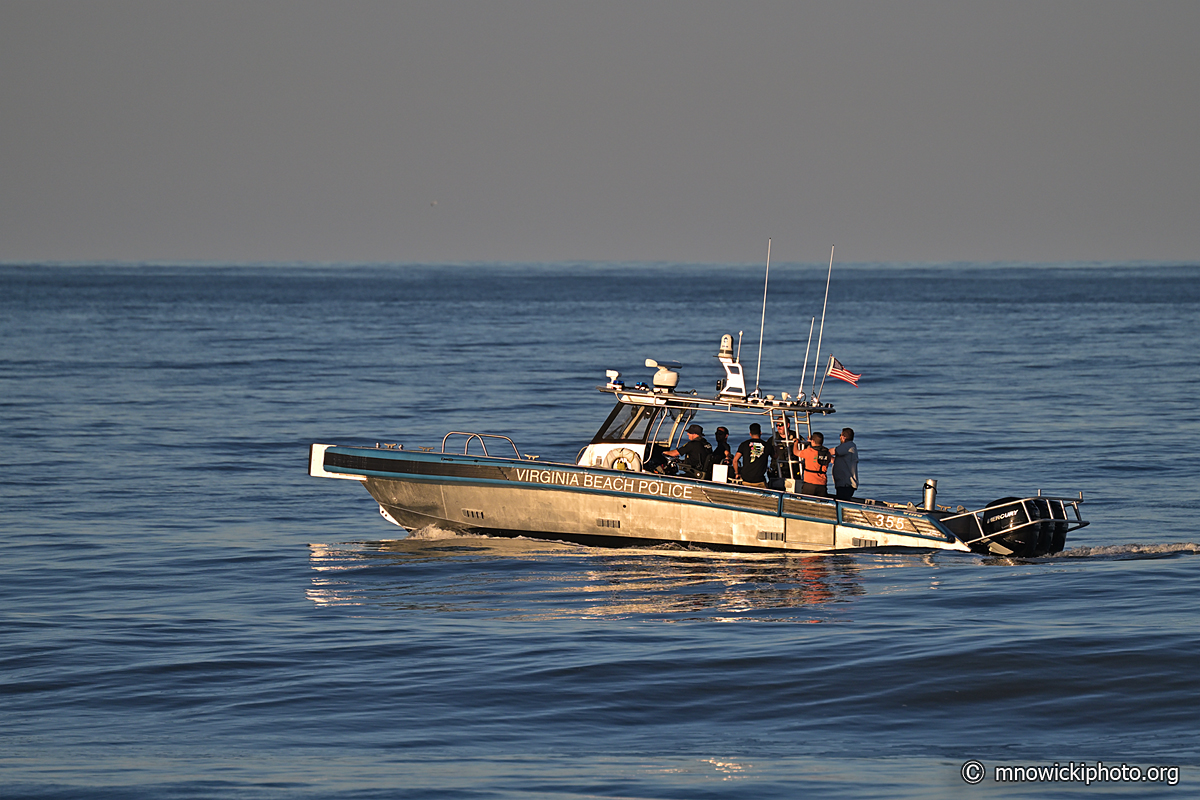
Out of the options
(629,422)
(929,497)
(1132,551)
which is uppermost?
(629,422)

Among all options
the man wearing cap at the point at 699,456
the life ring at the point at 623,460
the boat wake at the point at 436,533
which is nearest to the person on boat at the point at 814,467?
the man wearing cap at the point at 699,456

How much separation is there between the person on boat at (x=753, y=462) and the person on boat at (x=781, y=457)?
40cm

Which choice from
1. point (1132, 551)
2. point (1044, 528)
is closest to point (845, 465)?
point (1044, 528)

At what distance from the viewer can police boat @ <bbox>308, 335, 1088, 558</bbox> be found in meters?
20.0

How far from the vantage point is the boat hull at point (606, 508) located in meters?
20.1

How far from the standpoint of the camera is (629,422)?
71.3ft

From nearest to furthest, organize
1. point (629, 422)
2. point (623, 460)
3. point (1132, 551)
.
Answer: point (1132, 551), point (623, 460), point (629, 422)

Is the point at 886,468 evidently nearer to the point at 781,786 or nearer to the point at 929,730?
the point at 929,730

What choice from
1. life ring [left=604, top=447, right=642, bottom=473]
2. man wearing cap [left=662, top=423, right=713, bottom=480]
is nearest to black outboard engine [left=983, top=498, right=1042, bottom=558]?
man wearing cap [left=662, top=423, right=713, bottom=480]

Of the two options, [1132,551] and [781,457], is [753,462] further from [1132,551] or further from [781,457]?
[1132,551]

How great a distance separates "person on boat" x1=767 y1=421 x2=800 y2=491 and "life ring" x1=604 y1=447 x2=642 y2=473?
6.35 ft

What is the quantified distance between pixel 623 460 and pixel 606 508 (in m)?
0.91

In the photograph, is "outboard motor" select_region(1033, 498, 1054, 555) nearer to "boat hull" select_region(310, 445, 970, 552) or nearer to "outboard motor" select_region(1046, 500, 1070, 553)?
"outboard motor" select_region(1046, 500, 1070, 553)

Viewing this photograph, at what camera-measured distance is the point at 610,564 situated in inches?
790
